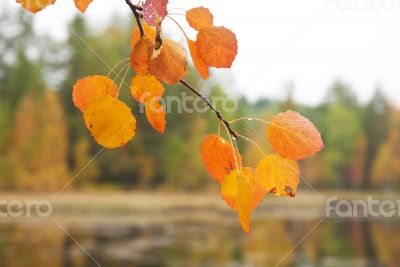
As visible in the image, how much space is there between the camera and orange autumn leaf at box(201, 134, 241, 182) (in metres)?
0.56

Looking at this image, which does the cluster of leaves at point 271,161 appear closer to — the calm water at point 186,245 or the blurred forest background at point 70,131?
the calm water at point 186,245

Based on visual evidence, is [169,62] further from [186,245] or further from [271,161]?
[186,245]

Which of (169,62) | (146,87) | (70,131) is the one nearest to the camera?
(169,62)

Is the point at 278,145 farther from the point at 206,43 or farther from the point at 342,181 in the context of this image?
the point at 342,181

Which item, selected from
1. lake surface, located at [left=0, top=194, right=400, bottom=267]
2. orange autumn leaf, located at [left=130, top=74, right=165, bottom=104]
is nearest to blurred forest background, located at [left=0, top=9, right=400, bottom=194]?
lake surface, located at [left=0, top=194, right=400, bottom=267]

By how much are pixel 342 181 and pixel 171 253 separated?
19.0m

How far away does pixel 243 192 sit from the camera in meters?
0.52

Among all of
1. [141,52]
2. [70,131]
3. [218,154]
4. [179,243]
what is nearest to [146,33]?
[141,52]

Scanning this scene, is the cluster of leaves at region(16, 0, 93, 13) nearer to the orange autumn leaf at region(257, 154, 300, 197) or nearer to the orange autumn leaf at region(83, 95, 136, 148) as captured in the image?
the orange autumn leaf at region(83, 95, 136, 148)

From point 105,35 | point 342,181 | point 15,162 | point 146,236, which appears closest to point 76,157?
point 15,162

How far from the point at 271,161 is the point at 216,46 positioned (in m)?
0.13

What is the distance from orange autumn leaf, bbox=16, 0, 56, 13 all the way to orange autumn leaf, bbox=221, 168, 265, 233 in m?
0.22

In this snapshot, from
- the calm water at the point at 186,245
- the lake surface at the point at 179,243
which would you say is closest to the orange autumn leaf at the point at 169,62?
the lake surface at the point at 179,243

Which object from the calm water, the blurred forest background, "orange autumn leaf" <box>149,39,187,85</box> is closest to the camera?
"orange autumn leaf" <box>149,39,187,85</box>
